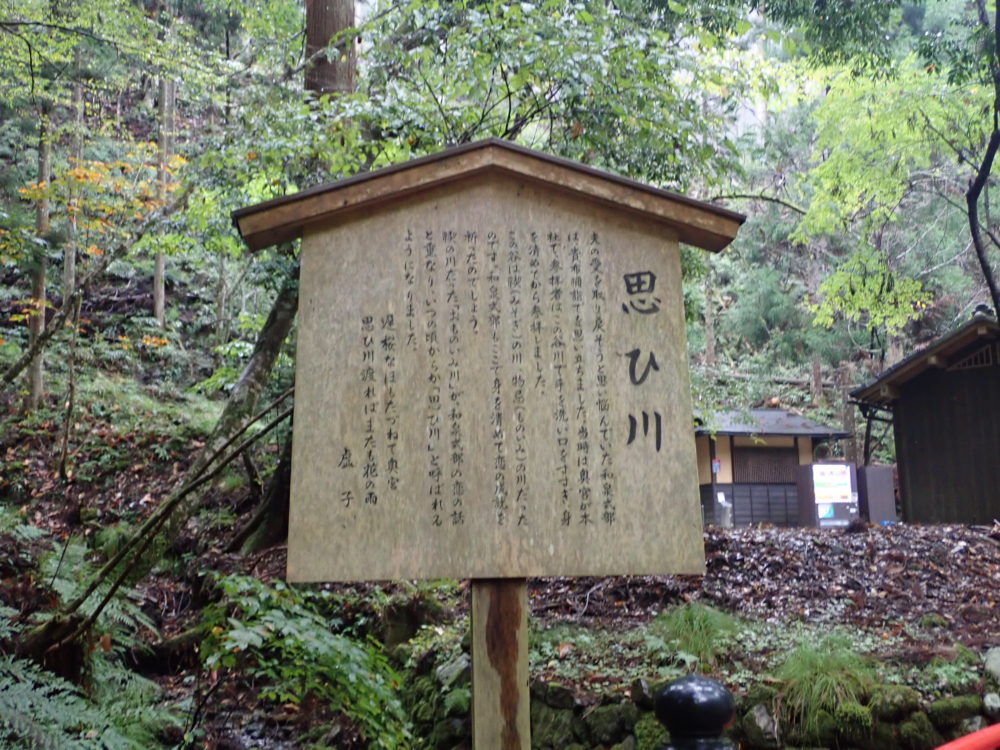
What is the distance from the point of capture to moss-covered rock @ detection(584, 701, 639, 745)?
561cm

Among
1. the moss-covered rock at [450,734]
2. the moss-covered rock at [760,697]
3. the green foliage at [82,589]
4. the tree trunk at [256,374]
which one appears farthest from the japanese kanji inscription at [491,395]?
the tree trunk at [256,374]

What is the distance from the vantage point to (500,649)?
3.45 metres

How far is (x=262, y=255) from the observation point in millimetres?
8992

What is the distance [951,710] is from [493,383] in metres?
4.18

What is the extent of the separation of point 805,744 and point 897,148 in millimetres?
9581

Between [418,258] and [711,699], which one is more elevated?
[418,258]

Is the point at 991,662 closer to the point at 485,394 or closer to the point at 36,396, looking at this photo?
the point at 485,394

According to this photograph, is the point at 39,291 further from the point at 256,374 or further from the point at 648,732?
the point at 648,732

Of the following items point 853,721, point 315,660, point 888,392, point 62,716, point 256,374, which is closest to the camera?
point 62,716

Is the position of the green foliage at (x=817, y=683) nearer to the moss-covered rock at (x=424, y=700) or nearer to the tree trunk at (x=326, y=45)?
the moss-covered rock at (x=424, y=700)

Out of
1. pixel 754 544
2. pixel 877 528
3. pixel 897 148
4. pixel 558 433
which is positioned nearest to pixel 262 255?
pixel 558 433

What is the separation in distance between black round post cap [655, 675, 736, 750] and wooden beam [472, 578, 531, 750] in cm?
137

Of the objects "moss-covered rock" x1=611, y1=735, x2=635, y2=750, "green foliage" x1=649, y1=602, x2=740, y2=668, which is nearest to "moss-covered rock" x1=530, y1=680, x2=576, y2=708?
A: "moss-covered rock" x1=611, y1=735, x2=635, y2=750

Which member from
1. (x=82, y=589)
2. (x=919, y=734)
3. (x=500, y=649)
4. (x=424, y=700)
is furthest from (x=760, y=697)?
(x=82, y=589)
